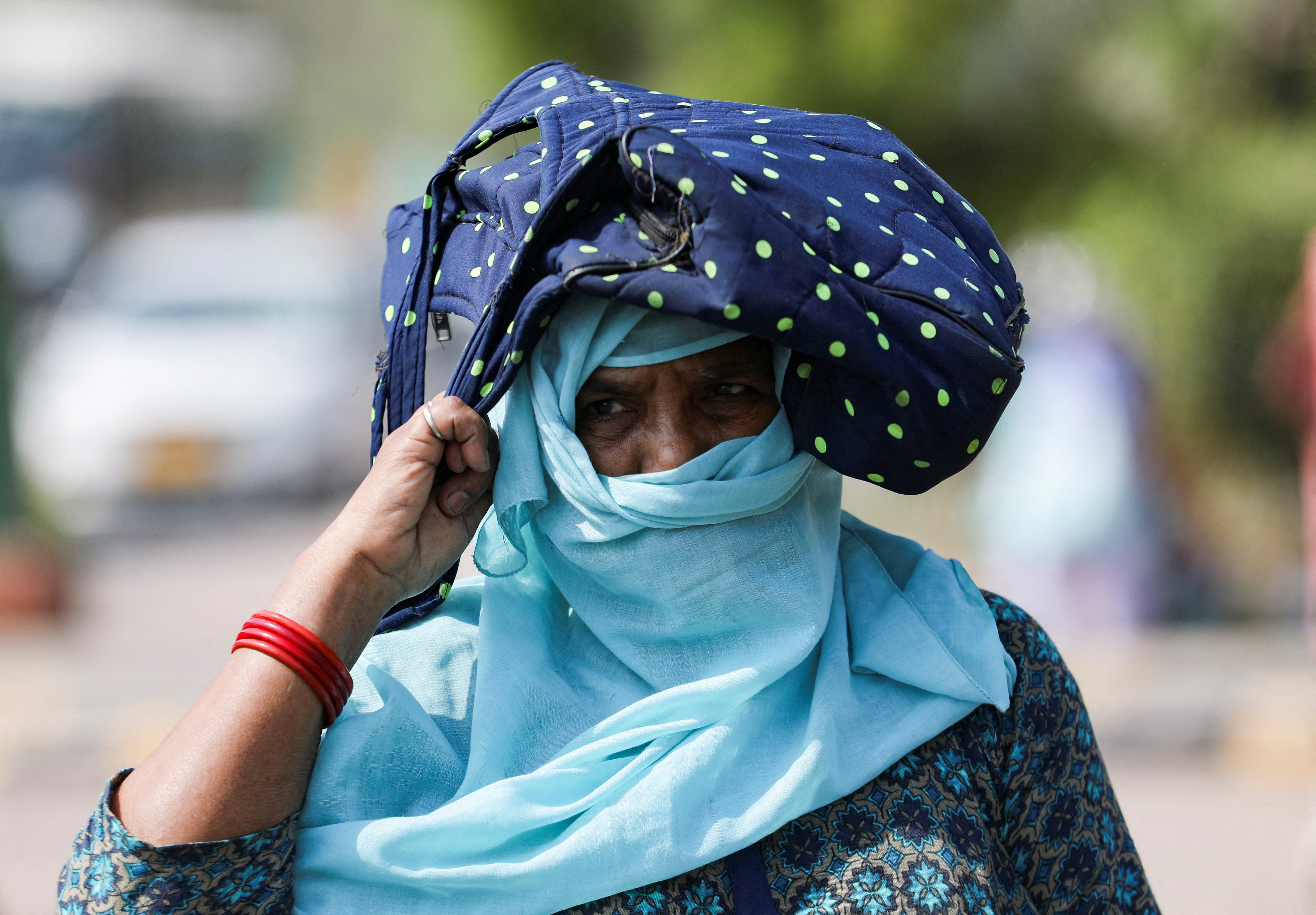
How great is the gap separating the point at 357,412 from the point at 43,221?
33.0ft

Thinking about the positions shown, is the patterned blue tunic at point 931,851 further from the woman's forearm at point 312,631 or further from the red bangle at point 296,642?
the red bangle at point 296,642

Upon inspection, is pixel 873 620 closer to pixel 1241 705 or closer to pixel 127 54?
pixel 1241 705

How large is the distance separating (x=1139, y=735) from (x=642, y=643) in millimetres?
4759

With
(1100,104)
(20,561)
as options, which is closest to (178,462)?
(20,561)

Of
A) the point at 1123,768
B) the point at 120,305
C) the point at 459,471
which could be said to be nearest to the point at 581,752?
the point at 459,471

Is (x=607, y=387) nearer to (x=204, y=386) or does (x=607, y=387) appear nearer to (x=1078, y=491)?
(x=1078, y=491)

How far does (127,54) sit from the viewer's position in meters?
20.9

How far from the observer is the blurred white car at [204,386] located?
10.9 m

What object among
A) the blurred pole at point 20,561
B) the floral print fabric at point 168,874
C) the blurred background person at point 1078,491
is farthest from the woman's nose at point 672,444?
the blurred pole at point 20,561

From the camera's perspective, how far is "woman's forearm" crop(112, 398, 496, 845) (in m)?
1.44

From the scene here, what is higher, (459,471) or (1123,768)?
(459,471)

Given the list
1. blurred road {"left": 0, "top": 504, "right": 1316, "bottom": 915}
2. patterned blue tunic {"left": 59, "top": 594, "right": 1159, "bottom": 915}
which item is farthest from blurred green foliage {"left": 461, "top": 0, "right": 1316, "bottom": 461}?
patterned blue tunic {"left": 59, "top": 594, "right": 1159, "bottom": 915}

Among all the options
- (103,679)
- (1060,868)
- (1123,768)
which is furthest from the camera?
(103,679)

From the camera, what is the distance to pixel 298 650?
1.50 meters
